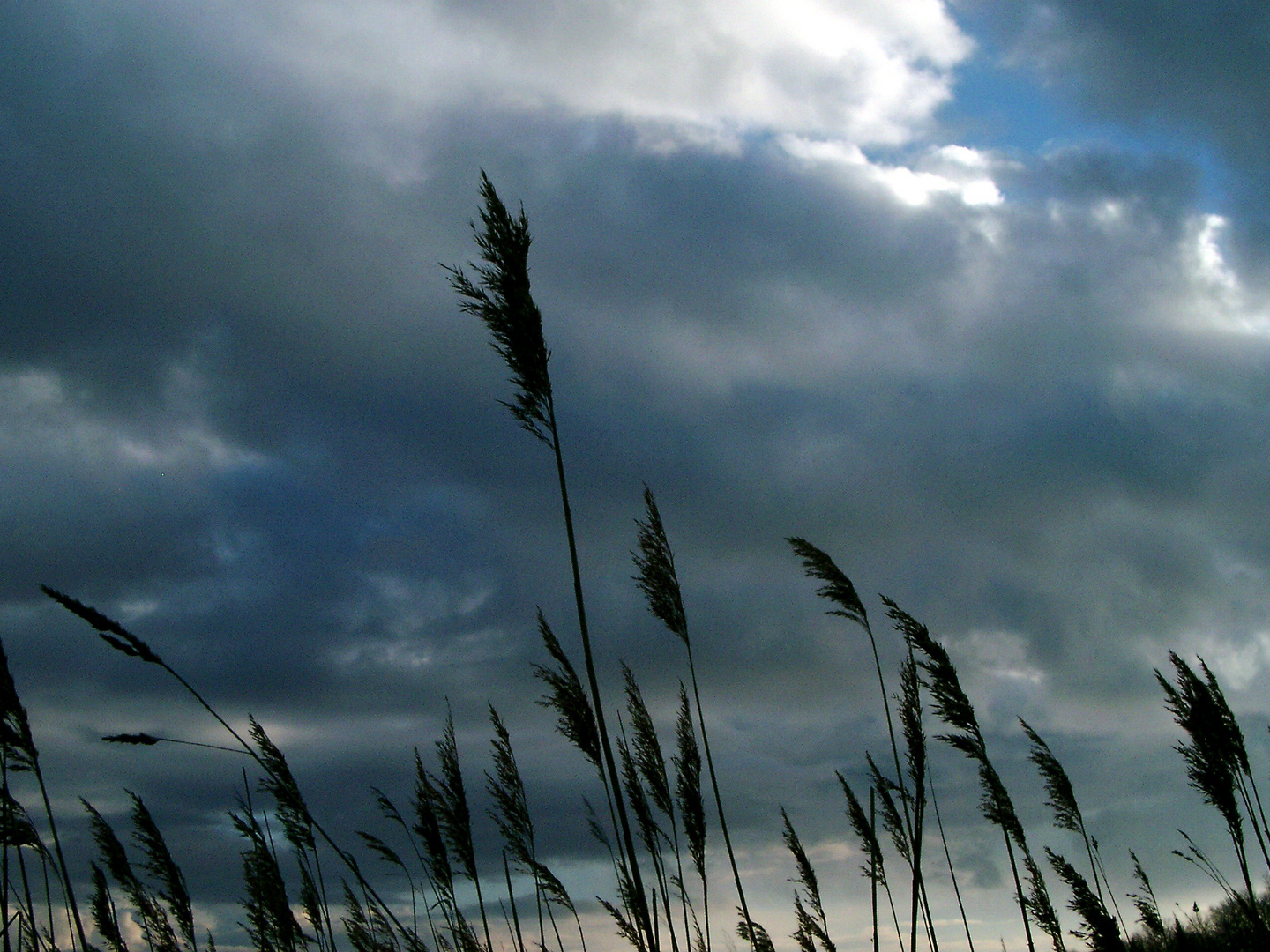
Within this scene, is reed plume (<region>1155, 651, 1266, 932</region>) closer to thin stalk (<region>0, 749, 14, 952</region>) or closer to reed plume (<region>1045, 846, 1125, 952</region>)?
reed plume (<region>1045, 846, 1125, 952</region>)

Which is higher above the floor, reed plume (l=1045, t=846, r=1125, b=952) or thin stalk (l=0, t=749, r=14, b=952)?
thin stalk (l=0, t=749, r=14, b=952)

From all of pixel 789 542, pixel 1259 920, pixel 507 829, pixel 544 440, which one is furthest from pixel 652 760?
pixel 1259 920

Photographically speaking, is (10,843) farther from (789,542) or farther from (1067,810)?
(1067,810)

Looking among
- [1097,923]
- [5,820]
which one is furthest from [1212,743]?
[5,820]

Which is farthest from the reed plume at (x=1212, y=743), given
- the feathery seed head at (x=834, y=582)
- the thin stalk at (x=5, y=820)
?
the thin stalk at (x=5, y=820)

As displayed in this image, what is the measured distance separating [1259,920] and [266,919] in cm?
598

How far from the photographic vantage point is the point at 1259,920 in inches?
176

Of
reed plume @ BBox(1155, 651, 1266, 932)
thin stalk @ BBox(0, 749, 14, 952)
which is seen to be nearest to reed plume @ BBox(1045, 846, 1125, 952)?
reed plume @ BBox(1155, 651, 1266, 932)

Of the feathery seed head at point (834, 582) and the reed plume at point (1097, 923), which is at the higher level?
the feathery seed head at point (834, 582)

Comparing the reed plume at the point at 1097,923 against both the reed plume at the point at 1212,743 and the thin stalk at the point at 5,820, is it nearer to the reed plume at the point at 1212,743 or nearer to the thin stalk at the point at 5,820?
the reed plume at the point at 1212,743

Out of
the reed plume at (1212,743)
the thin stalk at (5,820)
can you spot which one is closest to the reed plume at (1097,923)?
the reed plume at (1212,743)

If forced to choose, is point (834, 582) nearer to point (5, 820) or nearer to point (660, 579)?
point (660, 579)

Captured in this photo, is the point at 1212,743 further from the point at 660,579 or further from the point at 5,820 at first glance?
the point at 5,820

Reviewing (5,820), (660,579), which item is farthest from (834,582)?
(5,820)
